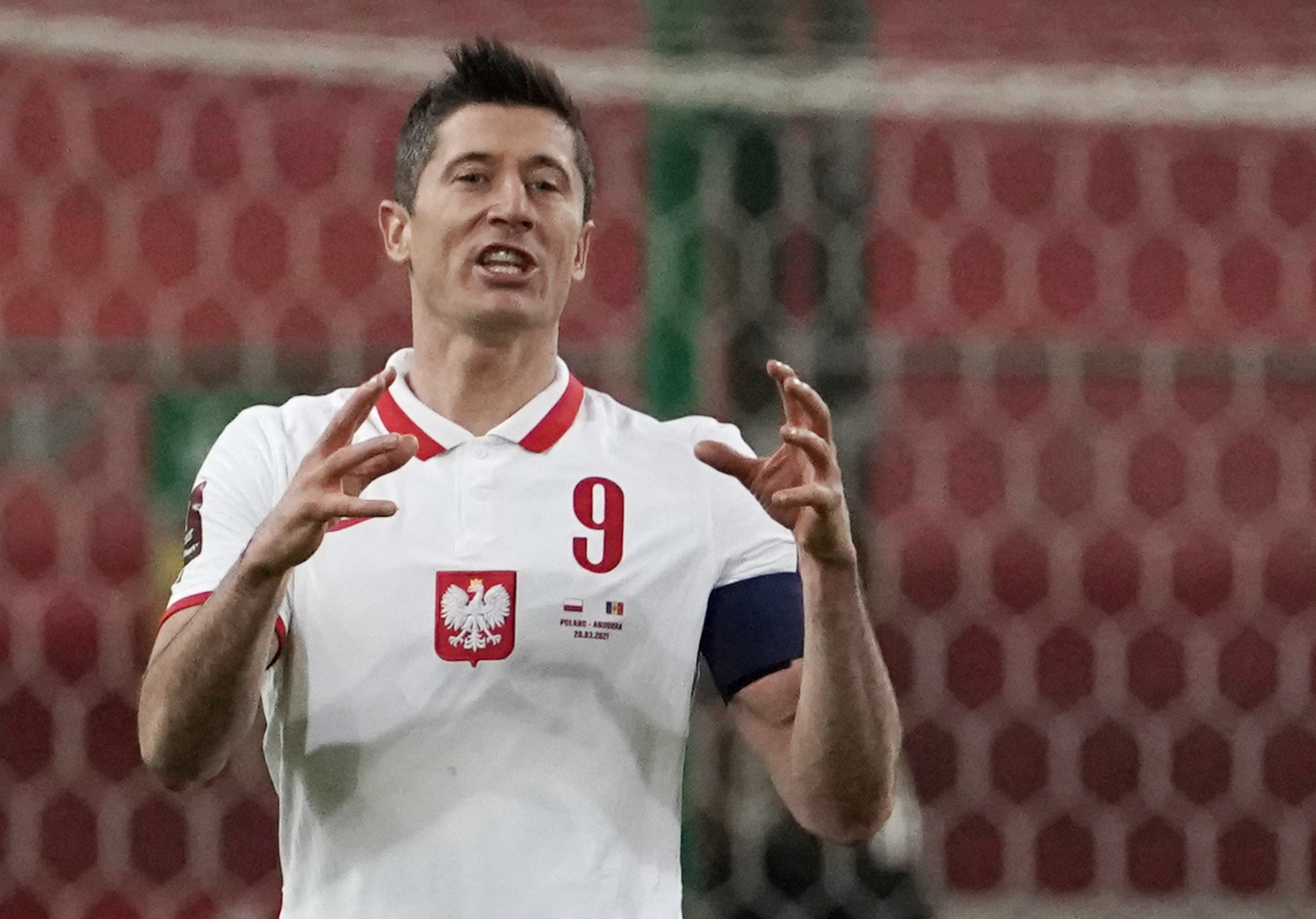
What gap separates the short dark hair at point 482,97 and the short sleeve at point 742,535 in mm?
209

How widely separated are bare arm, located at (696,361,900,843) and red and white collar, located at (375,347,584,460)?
0.18 meters

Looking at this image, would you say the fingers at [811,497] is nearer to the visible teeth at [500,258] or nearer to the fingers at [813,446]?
the fingers at [813,446]

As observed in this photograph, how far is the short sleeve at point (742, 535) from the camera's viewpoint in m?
1.16

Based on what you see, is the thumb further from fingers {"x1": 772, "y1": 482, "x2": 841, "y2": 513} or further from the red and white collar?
the red and white collar

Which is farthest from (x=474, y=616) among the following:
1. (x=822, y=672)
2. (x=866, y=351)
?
(x=866, y=351)

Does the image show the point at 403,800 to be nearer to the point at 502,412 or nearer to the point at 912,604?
the point at 502,412

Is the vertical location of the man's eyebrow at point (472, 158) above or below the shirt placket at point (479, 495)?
above

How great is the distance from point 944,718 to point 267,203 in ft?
4.09

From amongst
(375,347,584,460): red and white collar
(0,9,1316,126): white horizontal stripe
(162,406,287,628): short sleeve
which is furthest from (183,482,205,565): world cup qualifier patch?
(0,9,1316,126): white horizontal stripe

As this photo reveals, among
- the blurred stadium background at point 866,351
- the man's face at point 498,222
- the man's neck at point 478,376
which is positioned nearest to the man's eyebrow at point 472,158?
the man's face at point 498,222

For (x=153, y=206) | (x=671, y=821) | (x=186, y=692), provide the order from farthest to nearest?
(x=153, y=206) < (x=671, y=821) < (x=186, y=692)

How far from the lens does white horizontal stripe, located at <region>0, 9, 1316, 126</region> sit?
1.67 meters

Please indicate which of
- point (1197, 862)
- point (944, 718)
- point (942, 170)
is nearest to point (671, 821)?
point (1197, 862)

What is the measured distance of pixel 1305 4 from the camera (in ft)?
7.83
